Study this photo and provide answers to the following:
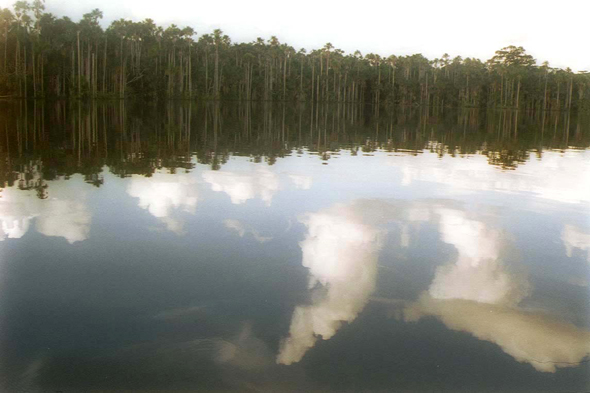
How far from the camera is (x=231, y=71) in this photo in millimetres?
121812

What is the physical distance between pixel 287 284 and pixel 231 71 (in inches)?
4673

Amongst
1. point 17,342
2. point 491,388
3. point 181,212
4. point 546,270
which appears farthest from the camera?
point 181,212

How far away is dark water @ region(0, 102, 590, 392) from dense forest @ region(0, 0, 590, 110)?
69.4 meters

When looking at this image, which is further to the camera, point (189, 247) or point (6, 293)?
point (189, 247)

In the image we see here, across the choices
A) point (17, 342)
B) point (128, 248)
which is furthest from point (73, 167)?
point (17, 342)

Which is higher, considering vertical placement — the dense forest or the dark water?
the dense forest

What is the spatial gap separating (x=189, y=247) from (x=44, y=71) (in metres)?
86.8

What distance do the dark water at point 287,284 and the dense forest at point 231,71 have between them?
69398 millimetres

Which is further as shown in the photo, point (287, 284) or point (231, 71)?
point (231, 71)

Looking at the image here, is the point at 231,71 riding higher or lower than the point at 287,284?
higher

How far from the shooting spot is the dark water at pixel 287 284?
4871 millimetres

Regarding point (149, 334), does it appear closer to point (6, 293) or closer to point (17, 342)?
point (17, 342)

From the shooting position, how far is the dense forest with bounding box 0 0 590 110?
278 ft

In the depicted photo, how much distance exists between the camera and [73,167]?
1515 cm
